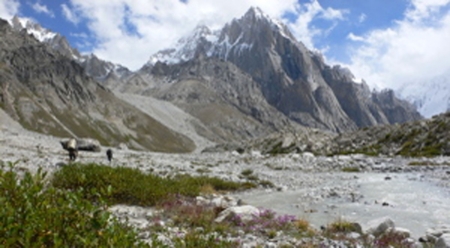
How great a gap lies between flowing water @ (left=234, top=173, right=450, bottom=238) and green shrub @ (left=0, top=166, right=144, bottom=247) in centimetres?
1006

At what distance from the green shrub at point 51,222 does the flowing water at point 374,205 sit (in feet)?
33.0

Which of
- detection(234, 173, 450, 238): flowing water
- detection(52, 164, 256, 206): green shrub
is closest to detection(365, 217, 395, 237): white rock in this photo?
detection(234, 173, 450, 238): flowing water

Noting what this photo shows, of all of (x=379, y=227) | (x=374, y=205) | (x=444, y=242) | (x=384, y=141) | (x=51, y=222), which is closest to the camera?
(x=51, y=222)

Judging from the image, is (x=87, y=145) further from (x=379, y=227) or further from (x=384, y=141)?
(x=379, y=227)

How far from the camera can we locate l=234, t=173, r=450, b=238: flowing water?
48.7 feet

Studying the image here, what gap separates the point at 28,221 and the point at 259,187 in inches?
845

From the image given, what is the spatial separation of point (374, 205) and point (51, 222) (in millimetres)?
16466

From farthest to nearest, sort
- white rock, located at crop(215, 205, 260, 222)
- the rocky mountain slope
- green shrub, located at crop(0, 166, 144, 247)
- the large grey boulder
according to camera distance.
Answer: the large grey boulder → the rocky mountain slope → white rock, located at crop(215, 205, 260, 222) → green shrub, located at crop(0, 166, 144, 247)

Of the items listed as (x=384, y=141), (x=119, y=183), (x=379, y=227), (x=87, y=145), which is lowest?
(x=379, y=227)

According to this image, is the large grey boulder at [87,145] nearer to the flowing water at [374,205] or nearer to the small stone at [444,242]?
the flowing water at [374,205]

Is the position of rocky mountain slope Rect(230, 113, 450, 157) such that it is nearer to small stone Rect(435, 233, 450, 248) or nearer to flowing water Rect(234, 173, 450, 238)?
flowing water Rect(234, 173, 450, 238)

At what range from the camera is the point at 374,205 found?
18391 mm

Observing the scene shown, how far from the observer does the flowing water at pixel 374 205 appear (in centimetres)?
1485

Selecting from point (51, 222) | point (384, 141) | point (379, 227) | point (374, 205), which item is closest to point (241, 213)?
point (379, 227)
